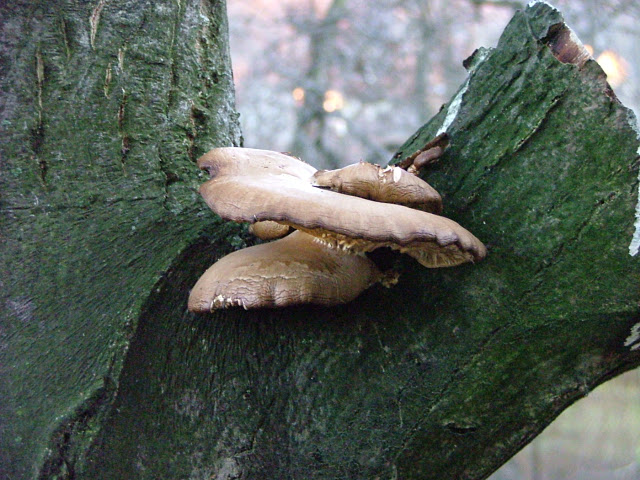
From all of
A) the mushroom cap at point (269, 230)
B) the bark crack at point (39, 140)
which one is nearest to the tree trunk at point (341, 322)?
the bark crack at point (39, 140)

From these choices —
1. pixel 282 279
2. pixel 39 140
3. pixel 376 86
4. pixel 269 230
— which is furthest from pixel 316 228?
pixel 376 86

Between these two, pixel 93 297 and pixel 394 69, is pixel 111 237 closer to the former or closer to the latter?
pixel 93 297

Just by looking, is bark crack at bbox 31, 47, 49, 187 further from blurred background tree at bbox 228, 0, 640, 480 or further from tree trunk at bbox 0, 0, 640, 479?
blurred background tree at bbox 228, 0, 640, 480

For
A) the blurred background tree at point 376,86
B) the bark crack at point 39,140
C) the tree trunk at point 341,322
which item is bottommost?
the tree trunk at point 341,322

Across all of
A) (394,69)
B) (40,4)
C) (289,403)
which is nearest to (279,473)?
(289,403)

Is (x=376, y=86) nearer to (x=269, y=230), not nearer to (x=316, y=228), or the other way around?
(x=269, y=230)

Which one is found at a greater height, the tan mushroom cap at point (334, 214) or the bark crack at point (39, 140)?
the bark crack at point (39, 140)

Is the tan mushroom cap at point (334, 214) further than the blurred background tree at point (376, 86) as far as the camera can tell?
No

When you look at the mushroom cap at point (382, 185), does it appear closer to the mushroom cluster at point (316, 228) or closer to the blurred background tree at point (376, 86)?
the mushroom cluster at point (316, 228)
